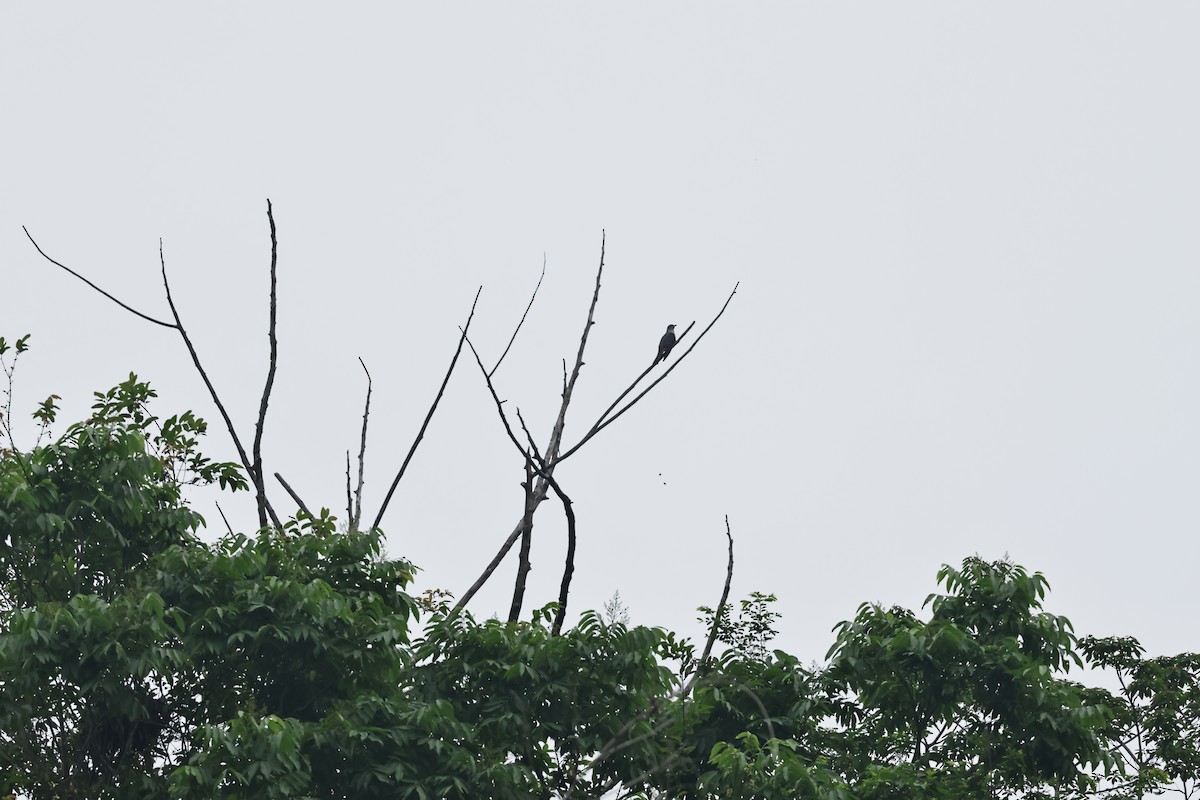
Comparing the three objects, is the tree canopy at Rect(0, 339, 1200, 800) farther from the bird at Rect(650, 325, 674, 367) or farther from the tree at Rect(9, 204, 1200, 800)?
the bird at Rect(650, 325, 674, 367)

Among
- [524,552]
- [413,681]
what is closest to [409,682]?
[413,681]

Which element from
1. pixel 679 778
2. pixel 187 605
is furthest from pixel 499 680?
pixel 187 605

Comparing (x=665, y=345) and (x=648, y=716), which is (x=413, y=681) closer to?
(x=648, y=716)

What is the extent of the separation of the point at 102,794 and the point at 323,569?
6.24ft

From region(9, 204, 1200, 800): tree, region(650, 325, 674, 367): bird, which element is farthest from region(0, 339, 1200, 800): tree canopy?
region(650, 325, 674, 367): bird

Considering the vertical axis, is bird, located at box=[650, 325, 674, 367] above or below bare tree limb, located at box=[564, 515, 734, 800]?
above

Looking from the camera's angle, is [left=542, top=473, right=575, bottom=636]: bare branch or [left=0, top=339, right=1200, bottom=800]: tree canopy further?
[left=542, top=473, right=575, bottom=636]: bare branch

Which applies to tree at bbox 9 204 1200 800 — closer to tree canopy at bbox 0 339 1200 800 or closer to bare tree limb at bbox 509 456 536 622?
tree canopy at bbox 0 339 1200 800

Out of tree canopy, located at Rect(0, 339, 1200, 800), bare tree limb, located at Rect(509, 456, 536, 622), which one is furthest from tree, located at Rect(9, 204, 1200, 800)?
bare tree limb, located at Rect(509, 456, 536, 622)

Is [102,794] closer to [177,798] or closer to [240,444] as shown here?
[177,798]

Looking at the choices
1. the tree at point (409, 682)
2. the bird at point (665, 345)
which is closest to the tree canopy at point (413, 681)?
the tree at point (409, 682)

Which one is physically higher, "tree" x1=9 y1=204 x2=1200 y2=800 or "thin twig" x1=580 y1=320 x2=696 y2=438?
"thin twig" x1=580 y1=320 x2=696 y2=438

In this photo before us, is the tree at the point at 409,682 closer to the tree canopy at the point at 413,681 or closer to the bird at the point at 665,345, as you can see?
the tree canopy at the point at 413,681

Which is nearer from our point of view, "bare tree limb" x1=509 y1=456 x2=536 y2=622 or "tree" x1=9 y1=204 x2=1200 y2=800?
"tree" x1=9 y1=204 x2=1200 y2=800
